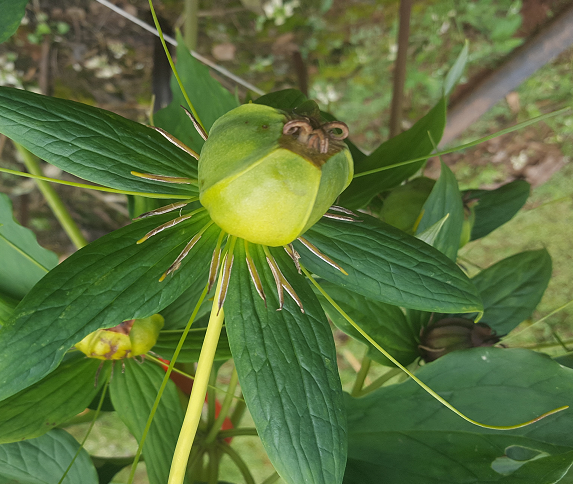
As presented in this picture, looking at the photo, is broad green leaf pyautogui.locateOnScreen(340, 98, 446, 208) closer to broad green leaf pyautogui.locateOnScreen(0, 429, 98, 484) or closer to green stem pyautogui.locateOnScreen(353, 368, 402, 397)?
green stem pyautogui.locateOnScreen(353, 368, 402, 397)

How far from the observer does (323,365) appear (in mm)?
376

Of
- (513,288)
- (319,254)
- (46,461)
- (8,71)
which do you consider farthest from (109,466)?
(8,71)

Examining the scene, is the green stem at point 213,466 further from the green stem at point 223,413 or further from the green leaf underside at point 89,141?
the green leaf underside at point 89,141

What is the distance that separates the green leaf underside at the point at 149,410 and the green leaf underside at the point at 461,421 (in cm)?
21

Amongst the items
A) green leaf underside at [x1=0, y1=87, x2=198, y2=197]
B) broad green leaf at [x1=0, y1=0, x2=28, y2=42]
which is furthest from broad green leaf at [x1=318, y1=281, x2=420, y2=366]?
broad green leaf at [x1=0, y1=0, x2=28, y2=42]

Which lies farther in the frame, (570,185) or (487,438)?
(570,185)

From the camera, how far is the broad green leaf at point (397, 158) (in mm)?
611

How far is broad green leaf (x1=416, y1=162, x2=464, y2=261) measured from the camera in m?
0.54

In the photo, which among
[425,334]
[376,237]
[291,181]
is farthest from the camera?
[425,334]

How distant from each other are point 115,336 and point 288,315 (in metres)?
0.21

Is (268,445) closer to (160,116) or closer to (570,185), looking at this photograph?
(160,116)

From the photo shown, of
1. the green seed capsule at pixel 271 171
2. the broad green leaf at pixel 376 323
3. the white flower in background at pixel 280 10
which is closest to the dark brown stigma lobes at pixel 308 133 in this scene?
the green seed capsule at pixel 271 171

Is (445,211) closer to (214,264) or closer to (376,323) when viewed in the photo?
(376,323)

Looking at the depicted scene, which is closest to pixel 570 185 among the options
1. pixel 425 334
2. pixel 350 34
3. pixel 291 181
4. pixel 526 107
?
pixel 526 107
